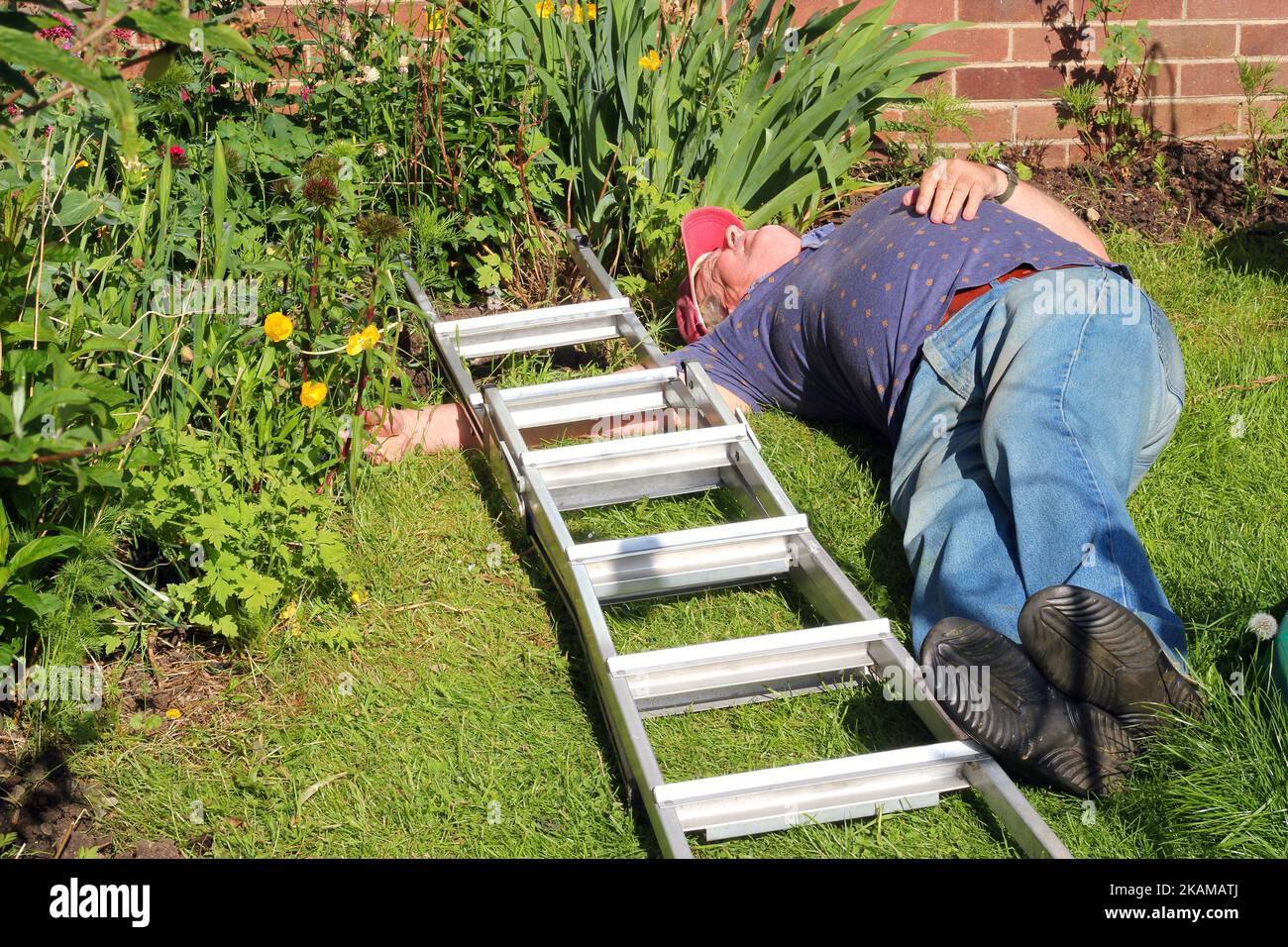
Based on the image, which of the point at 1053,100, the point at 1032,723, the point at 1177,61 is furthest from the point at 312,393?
the point at 1177,61

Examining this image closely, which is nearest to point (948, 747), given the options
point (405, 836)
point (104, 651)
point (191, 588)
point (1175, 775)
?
point (1175, 775)

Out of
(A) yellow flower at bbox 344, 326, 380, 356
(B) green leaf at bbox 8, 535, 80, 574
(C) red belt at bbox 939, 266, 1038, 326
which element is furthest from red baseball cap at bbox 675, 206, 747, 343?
(B) green leaf at bbox 8, 535, 80, 574

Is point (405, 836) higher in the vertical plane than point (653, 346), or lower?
lower

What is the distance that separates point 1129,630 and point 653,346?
152cm

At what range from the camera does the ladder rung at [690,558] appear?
2350 mm

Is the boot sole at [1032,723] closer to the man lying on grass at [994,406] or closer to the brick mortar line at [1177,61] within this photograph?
the man lying on grass at [994,406]

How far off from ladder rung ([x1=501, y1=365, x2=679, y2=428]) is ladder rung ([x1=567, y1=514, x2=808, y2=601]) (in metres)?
0.57

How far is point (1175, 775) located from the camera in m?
1.89

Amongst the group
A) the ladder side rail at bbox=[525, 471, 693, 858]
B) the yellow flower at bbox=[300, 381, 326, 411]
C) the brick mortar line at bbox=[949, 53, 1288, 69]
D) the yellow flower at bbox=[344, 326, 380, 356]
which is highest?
the brick mortar line at bbox=[949, 53, 1288, 69]

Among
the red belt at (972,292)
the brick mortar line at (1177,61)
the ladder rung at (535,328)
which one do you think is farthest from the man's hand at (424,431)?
the brick mortar line at (1177,61)

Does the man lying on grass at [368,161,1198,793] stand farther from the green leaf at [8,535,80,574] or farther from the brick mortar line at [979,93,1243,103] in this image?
the brick mortar line at [979,93,1243,103]

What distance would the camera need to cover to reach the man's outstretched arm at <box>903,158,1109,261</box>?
9.27ft

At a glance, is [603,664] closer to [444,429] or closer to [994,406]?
[994,406]
